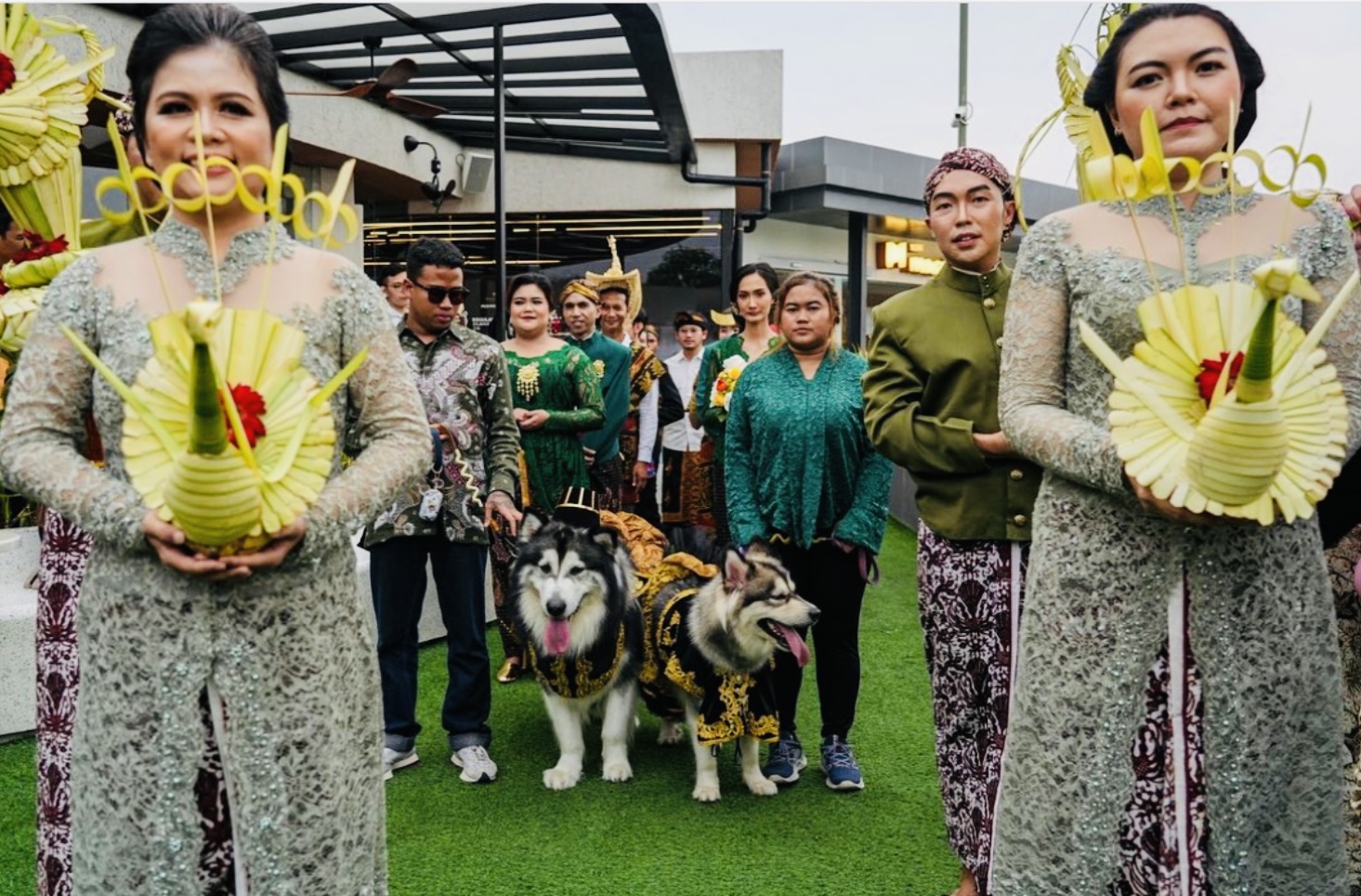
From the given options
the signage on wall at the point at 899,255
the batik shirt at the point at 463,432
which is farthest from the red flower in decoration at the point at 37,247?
the signage on wall at the point at 899,255

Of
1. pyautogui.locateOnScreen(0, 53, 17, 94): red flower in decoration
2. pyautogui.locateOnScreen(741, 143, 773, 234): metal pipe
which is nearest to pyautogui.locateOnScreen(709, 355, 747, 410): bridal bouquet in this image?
pyautogui.locateOnScreen(0, 53, 17, 94): red flower in decoration

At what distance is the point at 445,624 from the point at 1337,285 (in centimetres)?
338

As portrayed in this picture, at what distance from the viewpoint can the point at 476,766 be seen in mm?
4273

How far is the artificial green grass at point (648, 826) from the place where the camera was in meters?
3.39

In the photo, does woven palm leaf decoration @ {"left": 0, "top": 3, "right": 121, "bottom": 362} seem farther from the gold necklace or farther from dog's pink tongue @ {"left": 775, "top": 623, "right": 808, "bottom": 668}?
the gold necklace

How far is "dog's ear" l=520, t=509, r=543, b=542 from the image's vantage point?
4371 millimetres

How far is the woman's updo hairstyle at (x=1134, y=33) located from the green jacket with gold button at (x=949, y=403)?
3.02 feet

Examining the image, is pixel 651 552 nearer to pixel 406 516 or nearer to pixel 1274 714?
pixel 406 516

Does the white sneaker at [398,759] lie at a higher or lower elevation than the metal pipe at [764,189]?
lower

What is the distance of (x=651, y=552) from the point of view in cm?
503

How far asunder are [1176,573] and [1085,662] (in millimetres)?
180

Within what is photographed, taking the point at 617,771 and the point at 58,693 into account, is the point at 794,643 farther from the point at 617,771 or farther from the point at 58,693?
the point at 58,693

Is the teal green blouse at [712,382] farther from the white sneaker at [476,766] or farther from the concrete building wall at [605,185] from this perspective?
the concrete building wall at [605,185]

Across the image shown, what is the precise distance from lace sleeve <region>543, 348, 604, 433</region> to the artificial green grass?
4.48 ft
